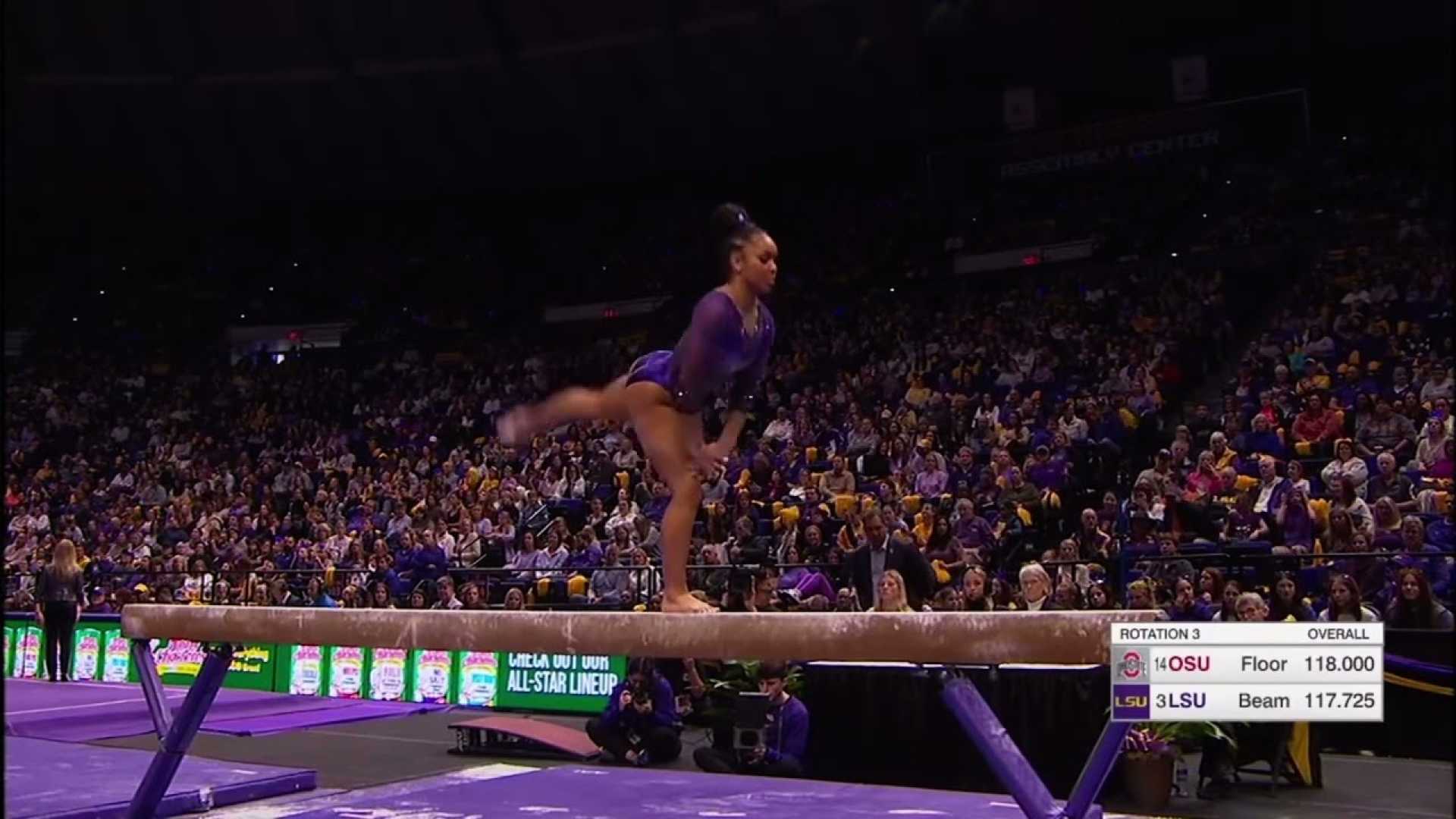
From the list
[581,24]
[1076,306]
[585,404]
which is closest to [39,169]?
[581,24]

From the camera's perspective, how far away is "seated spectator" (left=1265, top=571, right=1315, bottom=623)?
279 inches

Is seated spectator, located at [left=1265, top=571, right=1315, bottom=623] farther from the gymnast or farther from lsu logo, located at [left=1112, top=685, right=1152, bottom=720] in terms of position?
the gymnast

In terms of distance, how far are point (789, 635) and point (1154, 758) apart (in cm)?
313

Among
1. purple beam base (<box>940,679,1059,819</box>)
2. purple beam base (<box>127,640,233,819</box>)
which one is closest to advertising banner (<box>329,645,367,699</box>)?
purple beam base (<box>127,640,233,819</box>)

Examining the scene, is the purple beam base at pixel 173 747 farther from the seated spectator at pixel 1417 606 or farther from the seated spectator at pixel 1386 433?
the seated spectator at pixel 1386 433

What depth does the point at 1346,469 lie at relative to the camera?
861 centimetres

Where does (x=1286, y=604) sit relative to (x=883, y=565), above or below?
below

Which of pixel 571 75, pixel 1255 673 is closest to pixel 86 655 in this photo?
pixel 571 75

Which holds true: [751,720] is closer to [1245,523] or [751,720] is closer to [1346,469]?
[1245,523]

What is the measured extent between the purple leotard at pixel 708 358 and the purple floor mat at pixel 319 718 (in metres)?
5.37

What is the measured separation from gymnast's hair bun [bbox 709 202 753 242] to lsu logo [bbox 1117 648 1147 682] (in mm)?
1746

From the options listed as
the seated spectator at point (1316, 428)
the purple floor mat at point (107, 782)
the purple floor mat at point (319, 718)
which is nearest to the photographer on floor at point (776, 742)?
the purple floor mat at point (107, 782)

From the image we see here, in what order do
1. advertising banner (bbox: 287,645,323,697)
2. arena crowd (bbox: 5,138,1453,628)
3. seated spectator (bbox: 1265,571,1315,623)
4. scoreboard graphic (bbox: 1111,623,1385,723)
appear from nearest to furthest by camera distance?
scoreboard graphic (bbox: 1111,623,1385,723), seated spectator (bbox: 1265,571,1315,623), arena crowd (bbox: 5,138,1453,628), advertising banner (bbox: 287,645,323,697)

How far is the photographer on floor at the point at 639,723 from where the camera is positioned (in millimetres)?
7805
